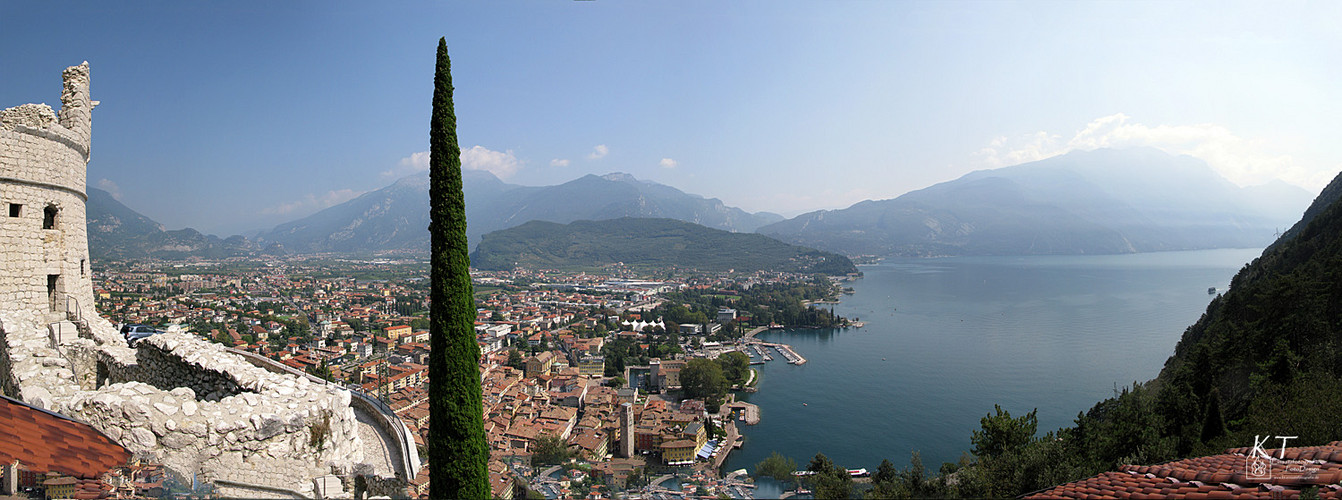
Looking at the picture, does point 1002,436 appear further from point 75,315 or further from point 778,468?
point 75,315

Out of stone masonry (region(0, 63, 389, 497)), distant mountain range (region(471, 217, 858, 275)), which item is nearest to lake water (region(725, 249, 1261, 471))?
stone masonry (region(0, 63, 389, 497))

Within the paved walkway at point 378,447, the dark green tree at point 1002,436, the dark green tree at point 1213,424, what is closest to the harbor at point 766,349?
the dark green tree at point 1002,436

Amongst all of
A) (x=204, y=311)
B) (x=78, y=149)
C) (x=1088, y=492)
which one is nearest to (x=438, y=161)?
(x=78, y=149)

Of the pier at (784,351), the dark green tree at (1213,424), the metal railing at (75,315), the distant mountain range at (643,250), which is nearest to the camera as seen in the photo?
the metal railing at (75,315)

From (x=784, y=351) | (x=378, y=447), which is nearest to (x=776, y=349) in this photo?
(x=784, y=351)

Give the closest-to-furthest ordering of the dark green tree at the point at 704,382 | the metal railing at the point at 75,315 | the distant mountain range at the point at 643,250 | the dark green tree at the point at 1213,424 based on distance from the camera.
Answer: the metal railing at the point at 75,315
the dark green tree at the point at 1213,424
the dark green tree at the point at 704,382
the distant mountain range at the point at 643,250

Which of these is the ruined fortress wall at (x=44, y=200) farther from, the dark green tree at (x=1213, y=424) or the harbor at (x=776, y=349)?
the harbor at (x=776, y=349)

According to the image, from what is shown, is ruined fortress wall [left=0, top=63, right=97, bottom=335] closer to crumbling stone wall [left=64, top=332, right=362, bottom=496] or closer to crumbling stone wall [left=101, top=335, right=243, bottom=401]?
crumbling stone wall [left=101, top=335, right=243, bottom=401]
